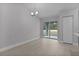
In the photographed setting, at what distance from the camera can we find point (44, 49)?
112 inches

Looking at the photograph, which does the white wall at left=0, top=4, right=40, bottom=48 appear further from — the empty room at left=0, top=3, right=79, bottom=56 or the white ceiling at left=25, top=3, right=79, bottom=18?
the white ceiling at left=25, top=3, right=79, bottom=18

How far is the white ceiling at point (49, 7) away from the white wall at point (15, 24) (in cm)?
18

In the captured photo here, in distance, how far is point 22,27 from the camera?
2852 mm

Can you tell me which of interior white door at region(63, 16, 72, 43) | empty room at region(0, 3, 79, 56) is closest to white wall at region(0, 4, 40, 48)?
empty room at region(0, 3, 79, 56)

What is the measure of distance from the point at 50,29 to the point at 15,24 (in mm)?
901

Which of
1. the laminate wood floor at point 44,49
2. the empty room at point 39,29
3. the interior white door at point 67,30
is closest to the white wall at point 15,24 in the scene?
the empty room at point 39,29

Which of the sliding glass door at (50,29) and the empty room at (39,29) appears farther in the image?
the sliding glass door at (50,29)

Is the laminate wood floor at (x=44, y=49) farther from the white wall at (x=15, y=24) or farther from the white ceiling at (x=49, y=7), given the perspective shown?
the white ceiling at (x=49, y=7)

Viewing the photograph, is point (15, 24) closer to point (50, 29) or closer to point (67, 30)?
point (50, 29)

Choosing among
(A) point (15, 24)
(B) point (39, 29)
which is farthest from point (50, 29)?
(A) point (15, 24)

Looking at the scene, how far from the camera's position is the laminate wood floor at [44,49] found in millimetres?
2752

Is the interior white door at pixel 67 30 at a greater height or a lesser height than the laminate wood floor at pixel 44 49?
greater

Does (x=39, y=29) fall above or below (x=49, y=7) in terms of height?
below

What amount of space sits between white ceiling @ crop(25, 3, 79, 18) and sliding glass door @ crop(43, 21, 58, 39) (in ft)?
0.75
